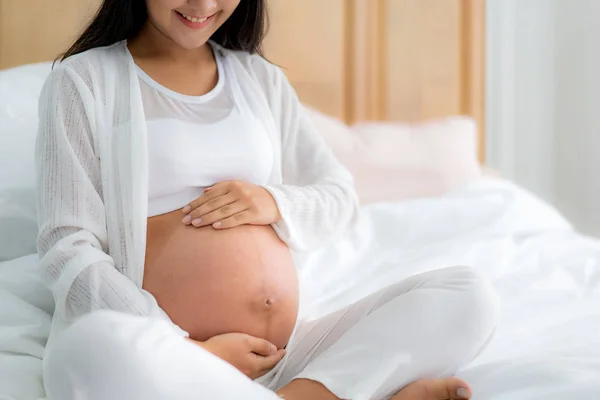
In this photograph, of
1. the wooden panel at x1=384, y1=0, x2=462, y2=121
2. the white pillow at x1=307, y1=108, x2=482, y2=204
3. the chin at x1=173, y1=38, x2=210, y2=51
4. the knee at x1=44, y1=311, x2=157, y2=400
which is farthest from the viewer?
the wooden panel at x1=384, y1=0, x2=462, y2=121

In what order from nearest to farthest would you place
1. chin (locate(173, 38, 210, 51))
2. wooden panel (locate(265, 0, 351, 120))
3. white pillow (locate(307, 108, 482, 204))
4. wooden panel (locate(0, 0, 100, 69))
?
chin (locate(173, 38, 210, 51)) < wooden panel (locate(0, 0, 100, 69)) < white pillow (locate(307, 108, 482, 204)) < wooden panel (locate(265, 0, 351, 120))

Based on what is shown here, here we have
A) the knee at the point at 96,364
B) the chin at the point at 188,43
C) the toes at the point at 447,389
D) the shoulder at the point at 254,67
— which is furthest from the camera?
the shoulder at the point at 254,67

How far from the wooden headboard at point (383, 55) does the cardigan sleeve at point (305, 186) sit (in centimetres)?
89

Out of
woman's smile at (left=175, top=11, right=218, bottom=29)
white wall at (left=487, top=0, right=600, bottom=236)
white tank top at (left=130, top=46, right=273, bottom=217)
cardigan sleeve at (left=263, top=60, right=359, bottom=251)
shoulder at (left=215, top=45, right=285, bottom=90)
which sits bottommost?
white wall at (left=487, top=0, right=600, bottom=236)

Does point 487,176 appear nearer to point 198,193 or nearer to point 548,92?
point 548,92

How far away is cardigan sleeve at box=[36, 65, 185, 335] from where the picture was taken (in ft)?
3.32

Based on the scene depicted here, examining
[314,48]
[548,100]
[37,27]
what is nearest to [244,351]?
[37,27]

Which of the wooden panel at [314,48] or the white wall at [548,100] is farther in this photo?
the white wall at [548,100]

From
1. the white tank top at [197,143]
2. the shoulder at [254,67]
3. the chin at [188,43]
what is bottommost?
the white tank top at [197,143]

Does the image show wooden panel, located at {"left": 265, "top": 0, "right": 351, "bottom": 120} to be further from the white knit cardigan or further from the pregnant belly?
the pregnant belly

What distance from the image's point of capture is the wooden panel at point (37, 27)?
1881 mm

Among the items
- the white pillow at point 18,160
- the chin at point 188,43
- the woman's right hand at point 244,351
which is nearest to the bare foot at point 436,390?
the woman's right hand at point 244,351

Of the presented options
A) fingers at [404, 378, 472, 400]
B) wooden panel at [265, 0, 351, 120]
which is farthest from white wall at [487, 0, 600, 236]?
fingers at [404, 378, 472, 400]

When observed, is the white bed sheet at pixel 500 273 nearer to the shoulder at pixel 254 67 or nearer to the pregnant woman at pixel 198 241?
the pregnant woman at pixel 198 241
